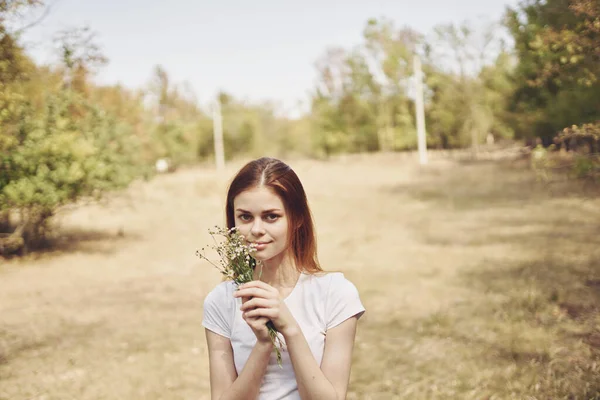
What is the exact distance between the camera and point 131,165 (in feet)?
49.9

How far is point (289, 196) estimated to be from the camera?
2.19 m

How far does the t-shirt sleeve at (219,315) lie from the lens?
2.16m

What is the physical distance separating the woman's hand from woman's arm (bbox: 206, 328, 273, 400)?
0.34 feet

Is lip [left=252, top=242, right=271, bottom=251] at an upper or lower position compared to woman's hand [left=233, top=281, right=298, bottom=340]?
upper

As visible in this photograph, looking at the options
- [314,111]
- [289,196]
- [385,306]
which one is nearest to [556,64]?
[385,306]

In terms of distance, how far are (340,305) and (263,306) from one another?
1.30ft

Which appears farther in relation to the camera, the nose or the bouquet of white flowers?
the nose

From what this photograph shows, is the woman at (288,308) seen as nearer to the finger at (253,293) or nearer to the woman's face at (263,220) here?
the woman's face at (263,220)

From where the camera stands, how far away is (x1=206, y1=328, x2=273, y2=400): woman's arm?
6.31 feet

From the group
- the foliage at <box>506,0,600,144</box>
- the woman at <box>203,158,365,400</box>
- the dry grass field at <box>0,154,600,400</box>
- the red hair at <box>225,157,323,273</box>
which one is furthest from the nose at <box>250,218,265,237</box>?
the foliage at <box>506,0,600,144</box>

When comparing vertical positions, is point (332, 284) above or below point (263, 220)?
below

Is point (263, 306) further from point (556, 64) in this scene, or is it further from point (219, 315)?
point (556, 64)

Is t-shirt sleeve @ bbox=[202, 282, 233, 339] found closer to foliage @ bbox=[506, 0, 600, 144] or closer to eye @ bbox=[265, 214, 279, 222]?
eye @ bbox=[265, 214, 279, 222]

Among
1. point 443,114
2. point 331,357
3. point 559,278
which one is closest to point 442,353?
point 559,278
